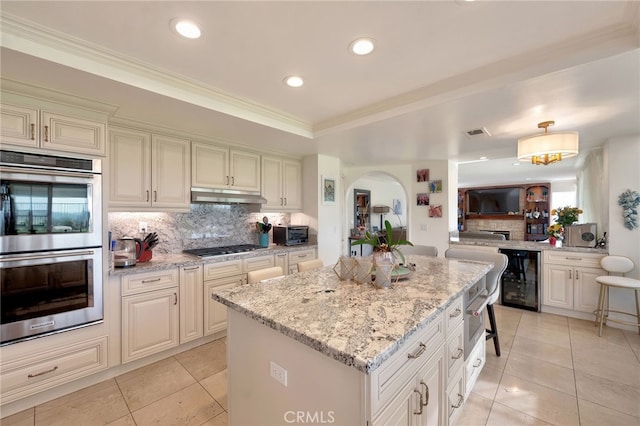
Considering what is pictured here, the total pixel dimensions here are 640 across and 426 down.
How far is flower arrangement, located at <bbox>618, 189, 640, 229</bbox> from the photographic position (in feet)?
10.0

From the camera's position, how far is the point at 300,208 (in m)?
4.12

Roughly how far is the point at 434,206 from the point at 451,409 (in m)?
3.40

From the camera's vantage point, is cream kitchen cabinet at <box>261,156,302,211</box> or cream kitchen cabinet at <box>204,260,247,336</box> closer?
cream kitchen cabinet at <box>204,260,247,336</box>

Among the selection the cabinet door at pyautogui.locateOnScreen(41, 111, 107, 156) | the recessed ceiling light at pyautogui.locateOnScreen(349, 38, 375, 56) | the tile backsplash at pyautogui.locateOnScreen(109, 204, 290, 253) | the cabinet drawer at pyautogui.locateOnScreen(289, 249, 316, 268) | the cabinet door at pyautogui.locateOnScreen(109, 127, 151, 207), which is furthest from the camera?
the cabinet drawer at pyautogui.locateOnScreen(289, 249, 316, 268)

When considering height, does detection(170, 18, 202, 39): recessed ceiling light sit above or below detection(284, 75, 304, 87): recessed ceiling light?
above

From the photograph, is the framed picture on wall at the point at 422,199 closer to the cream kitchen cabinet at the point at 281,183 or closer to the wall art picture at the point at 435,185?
the wall art picture at the point at 435,185

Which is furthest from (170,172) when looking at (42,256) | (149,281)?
(42,256)

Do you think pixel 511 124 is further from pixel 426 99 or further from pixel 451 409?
pixel 451 409

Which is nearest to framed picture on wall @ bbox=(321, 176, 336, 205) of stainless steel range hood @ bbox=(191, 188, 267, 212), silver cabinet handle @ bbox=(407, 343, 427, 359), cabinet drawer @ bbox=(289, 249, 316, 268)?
cabinet drawer @ bbox=(289, 249, 316, 268)

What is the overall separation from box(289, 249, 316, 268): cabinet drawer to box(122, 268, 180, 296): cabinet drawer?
139 centimetres

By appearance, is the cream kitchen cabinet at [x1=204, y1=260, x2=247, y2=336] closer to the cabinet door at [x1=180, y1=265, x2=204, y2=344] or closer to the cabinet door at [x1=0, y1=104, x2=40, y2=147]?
the cabinet door at [x1=180, y1=265, x2=204, y2=344]

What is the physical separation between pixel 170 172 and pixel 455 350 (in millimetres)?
2953

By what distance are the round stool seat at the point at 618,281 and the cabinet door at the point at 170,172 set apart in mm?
4679

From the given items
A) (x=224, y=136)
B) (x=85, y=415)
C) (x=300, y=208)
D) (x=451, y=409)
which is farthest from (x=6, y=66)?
(x=451, y=409)
